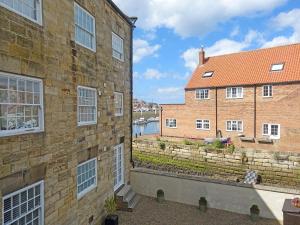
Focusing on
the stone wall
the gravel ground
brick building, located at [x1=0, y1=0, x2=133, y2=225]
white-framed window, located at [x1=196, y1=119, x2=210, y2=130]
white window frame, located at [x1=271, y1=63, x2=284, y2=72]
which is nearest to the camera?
brick building, located at [x1=0, y1=0, x2=133, y2=225]

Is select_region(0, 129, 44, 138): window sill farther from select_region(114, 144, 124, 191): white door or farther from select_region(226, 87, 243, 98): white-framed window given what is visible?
select_region(226, 87, 243, 98): white-framed window

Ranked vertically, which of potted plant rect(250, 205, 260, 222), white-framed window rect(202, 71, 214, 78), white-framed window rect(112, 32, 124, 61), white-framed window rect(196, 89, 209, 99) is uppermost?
white-framed window rect(202, 71, 214, 78)

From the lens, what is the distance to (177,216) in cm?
1270

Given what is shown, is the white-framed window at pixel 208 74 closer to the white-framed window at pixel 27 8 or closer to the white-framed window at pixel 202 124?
the white-framed window at pixel 202 124

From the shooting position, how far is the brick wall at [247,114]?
24331mm

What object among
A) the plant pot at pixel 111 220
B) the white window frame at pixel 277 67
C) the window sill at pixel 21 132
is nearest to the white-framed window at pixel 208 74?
the white window frame at pixel 277 67

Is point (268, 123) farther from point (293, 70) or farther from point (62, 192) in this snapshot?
point (62, 192)

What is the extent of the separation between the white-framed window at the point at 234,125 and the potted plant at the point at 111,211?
18.4 metres

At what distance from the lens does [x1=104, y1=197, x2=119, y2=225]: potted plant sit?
11.3 metres

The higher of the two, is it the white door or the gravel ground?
the white door

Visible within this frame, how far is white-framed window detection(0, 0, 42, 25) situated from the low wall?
10.2 meters

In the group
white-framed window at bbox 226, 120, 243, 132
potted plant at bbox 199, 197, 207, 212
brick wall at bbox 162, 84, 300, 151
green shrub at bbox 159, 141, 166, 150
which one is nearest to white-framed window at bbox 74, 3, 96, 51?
potted plant at bbox 199, 197, 207, 212

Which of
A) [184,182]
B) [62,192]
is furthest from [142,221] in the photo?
[62,192]

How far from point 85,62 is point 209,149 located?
622 inches
